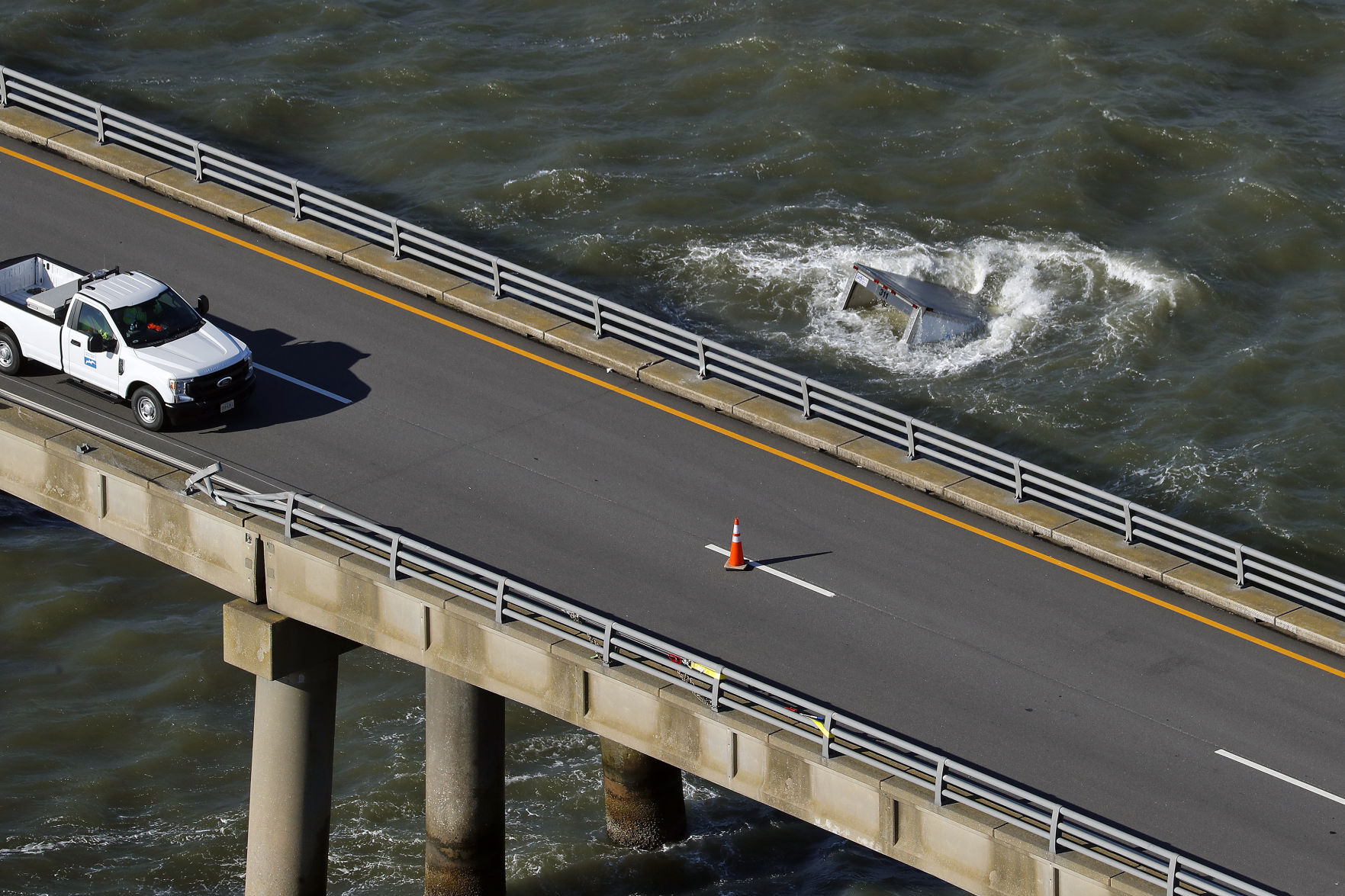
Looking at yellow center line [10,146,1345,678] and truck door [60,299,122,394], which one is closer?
yellow center line [10,146,1345,678]

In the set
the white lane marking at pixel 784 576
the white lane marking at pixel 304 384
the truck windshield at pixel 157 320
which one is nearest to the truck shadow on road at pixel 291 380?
the white lane marking at pixel 304 384

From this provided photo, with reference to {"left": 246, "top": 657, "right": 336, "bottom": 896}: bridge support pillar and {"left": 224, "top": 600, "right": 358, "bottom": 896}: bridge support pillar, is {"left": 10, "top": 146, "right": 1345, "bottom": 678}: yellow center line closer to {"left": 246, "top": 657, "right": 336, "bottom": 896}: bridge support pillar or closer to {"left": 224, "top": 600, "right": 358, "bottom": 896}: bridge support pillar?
{"left": 224, "top": 600, "right": 358, "bottom": 896}: bridge support pillar

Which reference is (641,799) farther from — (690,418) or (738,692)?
(738,692)

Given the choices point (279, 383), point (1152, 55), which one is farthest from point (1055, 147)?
point (279, 383)

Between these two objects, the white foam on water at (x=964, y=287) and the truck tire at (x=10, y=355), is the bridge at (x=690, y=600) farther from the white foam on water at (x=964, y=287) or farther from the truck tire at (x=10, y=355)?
the white foam on water at (x=964, y=287)

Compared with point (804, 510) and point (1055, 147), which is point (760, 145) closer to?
point (1055, 147)

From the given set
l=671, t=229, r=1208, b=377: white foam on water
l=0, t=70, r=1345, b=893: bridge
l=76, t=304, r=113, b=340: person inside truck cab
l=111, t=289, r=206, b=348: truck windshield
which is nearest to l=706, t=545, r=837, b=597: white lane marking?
l=0, t=70, r=1345, b=893: bridge
